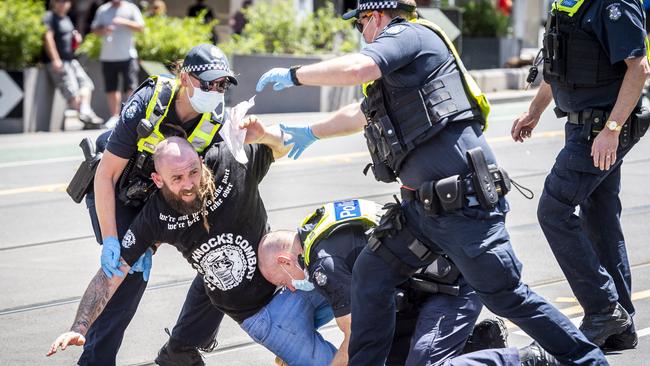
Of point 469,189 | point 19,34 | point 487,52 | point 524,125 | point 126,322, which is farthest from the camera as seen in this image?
point 487,52

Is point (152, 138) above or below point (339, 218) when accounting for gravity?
above

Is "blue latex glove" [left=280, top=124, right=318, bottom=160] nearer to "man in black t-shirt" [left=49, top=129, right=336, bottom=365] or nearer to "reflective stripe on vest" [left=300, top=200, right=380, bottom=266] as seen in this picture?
"man in black t-shirt" [left=49, top=129, right=336, bottom=365]

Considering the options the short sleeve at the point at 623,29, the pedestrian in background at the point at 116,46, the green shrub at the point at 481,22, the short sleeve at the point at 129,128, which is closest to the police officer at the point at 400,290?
the short sleeve at the point at 129,128

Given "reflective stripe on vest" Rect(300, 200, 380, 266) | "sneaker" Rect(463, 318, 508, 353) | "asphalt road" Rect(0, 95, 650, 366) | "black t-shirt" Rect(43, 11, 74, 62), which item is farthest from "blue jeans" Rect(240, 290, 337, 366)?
"black t-shirt" Rect(43, 11, 74, 62)

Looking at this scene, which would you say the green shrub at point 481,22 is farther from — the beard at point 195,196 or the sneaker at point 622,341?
the beard at point 195,196

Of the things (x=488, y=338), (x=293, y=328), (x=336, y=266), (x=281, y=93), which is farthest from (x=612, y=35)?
(x=281, y=93)

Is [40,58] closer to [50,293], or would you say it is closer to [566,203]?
[50,293]

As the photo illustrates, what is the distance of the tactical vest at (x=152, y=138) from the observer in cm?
490

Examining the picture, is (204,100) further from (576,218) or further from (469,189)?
(576,218)

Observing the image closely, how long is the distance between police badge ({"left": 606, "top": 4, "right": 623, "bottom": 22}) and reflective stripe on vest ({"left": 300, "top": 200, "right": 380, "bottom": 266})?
1.30m

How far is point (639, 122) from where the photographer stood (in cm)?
502

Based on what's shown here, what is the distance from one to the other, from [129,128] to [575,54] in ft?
6.54

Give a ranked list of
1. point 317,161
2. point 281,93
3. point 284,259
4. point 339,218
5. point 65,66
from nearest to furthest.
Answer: point 339,218 < point 284,259 < point 317,161 < point 65,66 < point 281,93

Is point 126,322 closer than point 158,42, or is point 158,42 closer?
point 126,322
